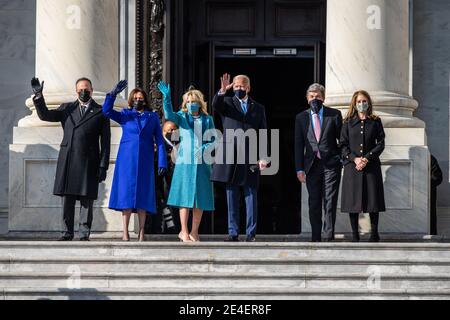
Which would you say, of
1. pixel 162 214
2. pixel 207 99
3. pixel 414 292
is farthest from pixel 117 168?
pixel 207 99

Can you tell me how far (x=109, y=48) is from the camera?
24.2 metres

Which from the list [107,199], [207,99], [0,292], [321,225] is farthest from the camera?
[207,99]

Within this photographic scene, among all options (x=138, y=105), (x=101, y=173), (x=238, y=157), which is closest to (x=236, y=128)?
(x=238, y=157)

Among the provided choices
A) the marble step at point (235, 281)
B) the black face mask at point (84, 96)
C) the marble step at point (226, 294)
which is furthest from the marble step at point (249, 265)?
the black face mask at point (84, 96)

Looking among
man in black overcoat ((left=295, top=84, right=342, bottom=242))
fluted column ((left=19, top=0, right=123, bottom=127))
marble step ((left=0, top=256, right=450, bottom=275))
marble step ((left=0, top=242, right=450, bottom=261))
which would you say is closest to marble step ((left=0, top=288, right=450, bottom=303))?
marble step ((left=0, top=256, right=450, bottom=275))

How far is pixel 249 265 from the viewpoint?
1916 centimetres

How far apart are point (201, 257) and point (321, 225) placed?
8.76 feet

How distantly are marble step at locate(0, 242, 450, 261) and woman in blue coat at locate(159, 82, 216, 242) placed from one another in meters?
1.72

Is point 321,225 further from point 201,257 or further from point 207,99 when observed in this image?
point 207,99

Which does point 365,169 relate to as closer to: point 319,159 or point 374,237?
point 319,159

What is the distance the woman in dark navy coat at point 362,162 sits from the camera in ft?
70.4

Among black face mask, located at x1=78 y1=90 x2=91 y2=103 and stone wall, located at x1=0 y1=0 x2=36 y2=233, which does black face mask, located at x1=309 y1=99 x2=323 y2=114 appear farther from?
stone wall, located at x1=0 y1=0 x2=36 y2=233

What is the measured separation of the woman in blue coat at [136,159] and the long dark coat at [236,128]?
0.82 m

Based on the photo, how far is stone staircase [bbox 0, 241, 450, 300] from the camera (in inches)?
728
